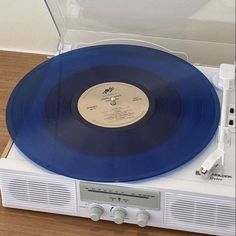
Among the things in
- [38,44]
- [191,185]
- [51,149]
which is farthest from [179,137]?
[38,44]

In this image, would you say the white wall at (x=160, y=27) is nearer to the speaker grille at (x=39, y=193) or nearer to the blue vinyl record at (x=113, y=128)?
the blue vinyl record at (x=113, y=128)

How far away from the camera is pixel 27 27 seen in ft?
5.82

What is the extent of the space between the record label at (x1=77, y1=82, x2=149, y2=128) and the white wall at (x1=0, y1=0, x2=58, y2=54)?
A: 436 millimetres

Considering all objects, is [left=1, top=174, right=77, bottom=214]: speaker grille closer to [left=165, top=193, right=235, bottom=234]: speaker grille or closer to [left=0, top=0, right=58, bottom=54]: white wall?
[left=165, top=193, right=235, bottom=234]: speaker grille

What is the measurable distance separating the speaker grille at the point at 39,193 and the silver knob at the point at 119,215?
90 mm

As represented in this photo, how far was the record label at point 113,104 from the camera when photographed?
1301 mm

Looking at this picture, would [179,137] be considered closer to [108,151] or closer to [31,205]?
[108,151]

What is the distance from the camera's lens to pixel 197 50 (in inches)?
59.3

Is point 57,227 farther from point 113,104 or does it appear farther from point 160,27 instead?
point 160,27

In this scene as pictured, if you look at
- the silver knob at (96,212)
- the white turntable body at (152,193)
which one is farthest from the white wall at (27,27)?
the silver knob at (96,212)

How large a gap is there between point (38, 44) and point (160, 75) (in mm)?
523

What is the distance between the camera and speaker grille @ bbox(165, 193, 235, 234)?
3.86ft

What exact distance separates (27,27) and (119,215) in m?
0.77

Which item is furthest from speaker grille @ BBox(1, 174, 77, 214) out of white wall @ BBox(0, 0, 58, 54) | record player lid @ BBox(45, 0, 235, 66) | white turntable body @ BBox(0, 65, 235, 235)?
white wall @ BBox(0, 0, 58, 54)
